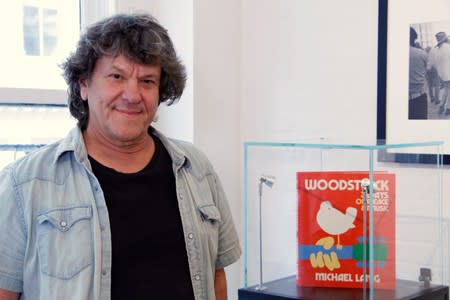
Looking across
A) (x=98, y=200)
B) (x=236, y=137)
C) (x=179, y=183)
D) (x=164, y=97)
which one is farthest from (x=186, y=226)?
(x=236, y=137)

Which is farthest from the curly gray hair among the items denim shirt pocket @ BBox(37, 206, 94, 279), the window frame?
the window frame

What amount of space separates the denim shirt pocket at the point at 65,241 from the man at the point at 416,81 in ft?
3.47

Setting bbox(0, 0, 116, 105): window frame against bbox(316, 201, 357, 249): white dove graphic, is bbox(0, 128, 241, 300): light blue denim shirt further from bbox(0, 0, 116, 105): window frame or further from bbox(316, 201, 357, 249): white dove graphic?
bbox(0, 0, 116, 105): window frame

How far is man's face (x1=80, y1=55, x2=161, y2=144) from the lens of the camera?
4.74 feet

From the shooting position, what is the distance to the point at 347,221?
5.30 feet

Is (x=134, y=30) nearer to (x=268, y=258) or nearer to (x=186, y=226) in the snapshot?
(x=186, y=226)

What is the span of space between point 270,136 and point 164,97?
0.81m

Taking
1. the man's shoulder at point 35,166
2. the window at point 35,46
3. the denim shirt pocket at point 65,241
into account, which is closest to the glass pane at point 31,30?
the window at point 35,46

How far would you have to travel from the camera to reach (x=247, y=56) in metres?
2.44

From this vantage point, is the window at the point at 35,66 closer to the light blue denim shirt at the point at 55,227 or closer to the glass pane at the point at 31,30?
the glass pane at the point at 31,30

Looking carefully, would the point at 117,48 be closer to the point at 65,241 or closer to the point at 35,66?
the point at 65,241

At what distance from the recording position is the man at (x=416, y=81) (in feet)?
6.32

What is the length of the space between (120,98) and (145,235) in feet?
1.04

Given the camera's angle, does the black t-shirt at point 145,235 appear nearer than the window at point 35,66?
Yes
